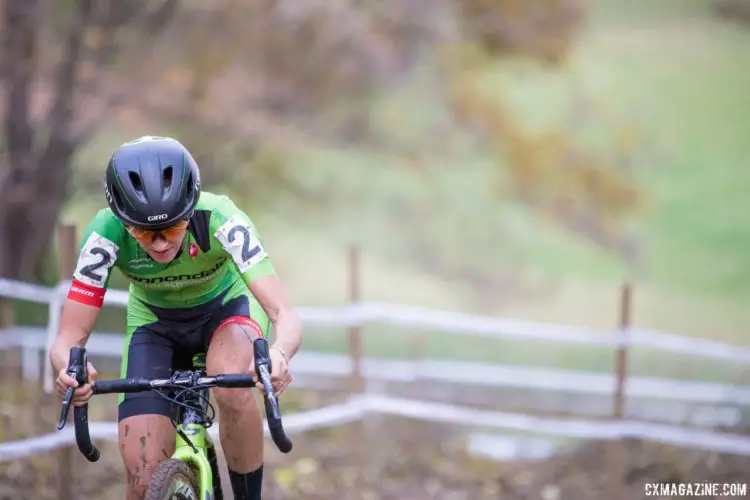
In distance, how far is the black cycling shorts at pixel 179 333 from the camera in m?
3.92

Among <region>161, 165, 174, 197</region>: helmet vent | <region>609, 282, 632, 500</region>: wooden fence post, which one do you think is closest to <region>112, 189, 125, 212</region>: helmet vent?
<region>161, 165, 174, 197</region>: helmet vent

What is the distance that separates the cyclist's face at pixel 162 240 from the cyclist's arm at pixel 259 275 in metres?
0.22

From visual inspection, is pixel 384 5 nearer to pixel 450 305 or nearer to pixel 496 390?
pixel 450 305

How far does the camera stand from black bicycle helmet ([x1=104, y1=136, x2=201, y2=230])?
3.41 meters

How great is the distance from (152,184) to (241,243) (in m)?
0.44

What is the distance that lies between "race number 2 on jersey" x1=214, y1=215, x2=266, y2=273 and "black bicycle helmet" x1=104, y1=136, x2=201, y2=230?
0.77 feet

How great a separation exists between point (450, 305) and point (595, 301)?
193 cm

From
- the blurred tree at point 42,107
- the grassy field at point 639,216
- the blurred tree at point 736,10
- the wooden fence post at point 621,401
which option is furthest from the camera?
the blurred tree at point 736,10

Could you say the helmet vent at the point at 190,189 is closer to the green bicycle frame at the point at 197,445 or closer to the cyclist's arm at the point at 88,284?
the cyclist's arm at the point at 88,284

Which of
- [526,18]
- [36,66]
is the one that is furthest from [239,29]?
[526,18]

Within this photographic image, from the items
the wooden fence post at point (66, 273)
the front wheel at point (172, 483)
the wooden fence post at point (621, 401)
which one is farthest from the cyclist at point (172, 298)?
the wooden fence post at point (621, 401)

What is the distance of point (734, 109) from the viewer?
12922 mm

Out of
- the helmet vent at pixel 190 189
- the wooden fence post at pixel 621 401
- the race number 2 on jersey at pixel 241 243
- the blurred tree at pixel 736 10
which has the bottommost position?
the wooden fence post at pixel 621 401

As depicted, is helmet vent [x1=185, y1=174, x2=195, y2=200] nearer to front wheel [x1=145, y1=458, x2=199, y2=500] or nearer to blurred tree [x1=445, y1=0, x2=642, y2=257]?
front wheel [x1=145, y1=458, x2=199, y2=500]
